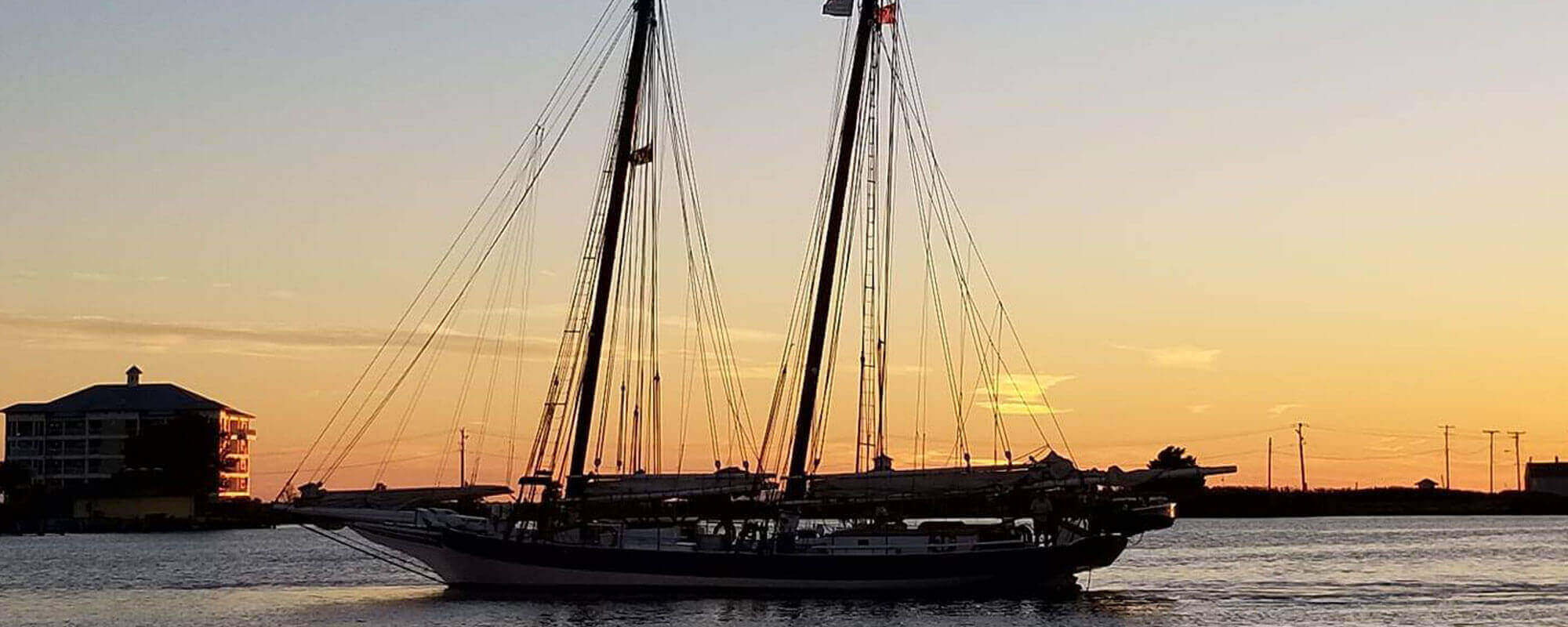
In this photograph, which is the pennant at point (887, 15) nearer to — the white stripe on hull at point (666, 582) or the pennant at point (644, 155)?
the pennant at point (644, 155)

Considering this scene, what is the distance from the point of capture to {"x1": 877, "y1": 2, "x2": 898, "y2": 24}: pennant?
89.9m

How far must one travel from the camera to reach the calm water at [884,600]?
267 feet

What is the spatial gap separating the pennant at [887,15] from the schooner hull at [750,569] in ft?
76.2

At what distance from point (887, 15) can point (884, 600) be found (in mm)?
25367

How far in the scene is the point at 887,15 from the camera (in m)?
89.9

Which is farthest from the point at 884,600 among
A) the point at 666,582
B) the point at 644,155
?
the point at 644,155

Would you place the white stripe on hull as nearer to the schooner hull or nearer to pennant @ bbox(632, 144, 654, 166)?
the schooner hull

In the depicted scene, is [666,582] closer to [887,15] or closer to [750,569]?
[750,569]

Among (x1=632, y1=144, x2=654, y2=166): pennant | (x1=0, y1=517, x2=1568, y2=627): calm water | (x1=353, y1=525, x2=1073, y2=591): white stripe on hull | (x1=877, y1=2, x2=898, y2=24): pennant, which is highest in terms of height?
(x1=877, y1=2, x2=898, y2=24): pennant

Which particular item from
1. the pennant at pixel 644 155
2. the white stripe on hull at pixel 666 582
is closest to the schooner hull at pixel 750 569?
the white stripe on hull at pixel 666 582

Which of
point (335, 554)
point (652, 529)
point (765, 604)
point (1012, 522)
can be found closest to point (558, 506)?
point (652, 529)

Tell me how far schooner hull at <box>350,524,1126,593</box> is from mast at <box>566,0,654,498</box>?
4291 mm

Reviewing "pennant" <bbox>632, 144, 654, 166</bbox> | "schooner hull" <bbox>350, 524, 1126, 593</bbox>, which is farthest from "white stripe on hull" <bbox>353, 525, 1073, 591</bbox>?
Result: "pennant" <bbox>632, 144, 654, 166</bbox>

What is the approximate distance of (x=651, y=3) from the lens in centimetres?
9012
